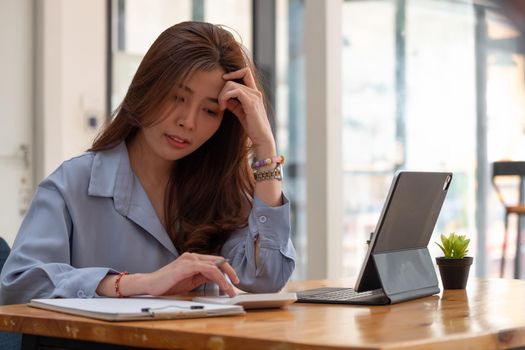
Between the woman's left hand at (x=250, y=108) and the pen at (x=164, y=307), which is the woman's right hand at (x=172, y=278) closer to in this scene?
the pen at (x=164, y=307)

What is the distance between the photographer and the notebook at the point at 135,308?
1.30 meters

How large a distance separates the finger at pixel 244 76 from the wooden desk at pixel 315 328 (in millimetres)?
536

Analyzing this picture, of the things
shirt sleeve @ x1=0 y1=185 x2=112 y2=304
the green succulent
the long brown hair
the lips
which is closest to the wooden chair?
the green succulent

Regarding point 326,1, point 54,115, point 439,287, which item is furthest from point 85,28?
point 439,287

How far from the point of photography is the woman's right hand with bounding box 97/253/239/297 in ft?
5.02

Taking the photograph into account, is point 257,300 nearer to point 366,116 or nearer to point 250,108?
point 250,108

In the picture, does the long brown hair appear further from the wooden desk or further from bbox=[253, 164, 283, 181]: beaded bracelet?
the wooden desk

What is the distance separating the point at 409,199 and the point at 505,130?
3.98 metres

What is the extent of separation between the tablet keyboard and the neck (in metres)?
0.41

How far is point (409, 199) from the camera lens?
5.59 feet

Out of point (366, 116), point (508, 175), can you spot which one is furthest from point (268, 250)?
point (366, 116)

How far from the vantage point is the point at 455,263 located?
1977 mm

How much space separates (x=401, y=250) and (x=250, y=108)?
433 mm

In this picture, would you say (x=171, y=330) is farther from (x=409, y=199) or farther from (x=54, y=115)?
(x=54, y=115)
